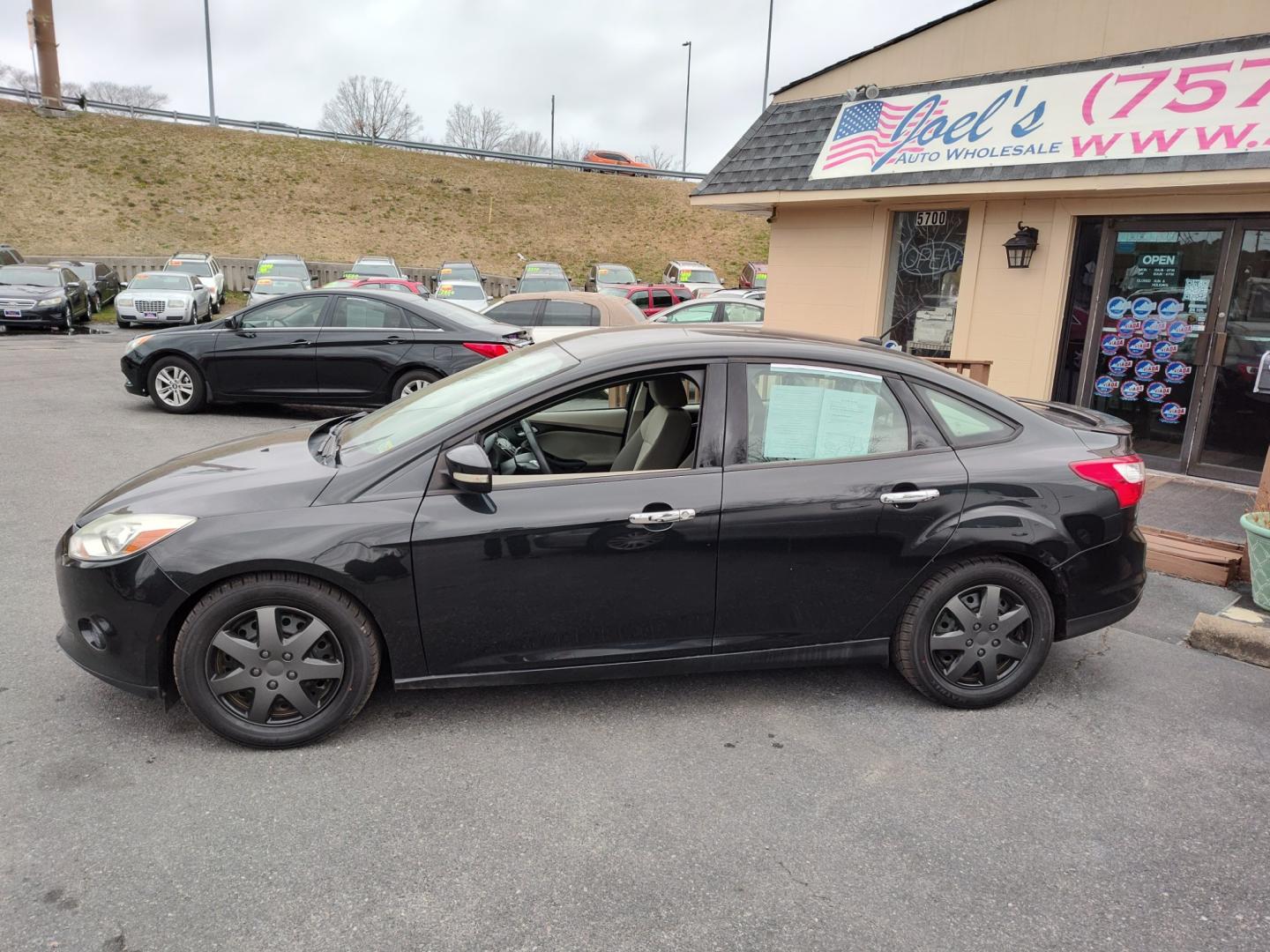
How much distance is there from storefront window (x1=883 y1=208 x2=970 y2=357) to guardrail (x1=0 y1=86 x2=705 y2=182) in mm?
39817

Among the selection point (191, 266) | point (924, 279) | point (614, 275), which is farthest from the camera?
point (614, 275)

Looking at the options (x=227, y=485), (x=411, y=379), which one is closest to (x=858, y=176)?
(x=411, y=379)

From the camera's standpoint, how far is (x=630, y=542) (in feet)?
10.9

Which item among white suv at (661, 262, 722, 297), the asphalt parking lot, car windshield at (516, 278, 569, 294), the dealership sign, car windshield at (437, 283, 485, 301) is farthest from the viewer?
white suv at (661, 262, 722, 297)

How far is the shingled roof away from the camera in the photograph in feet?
22.8

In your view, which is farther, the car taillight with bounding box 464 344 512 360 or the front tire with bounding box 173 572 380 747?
the car taillight with bounding box 464 344 512 360

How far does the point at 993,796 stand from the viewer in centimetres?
312

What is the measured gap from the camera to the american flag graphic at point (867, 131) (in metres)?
8.95

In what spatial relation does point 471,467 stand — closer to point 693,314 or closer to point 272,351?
point 272,351

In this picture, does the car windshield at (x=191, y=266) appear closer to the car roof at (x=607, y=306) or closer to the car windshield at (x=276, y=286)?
the car windshield at (x=276, y=286)

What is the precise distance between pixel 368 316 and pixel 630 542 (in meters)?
7.61

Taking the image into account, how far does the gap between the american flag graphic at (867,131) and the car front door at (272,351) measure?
5921 millimetres

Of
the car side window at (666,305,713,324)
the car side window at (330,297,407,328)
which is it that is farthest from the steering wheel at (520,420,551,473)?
the car side window at (666,305,713,324)

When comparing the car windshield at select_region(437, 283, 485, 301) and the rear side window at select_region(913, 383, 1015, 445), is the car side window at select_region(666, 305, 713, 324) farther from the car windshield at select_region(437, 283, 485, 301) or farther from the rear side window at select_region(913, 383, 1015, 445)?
the rear side window at select_region(913, 383, 1015, 445)
